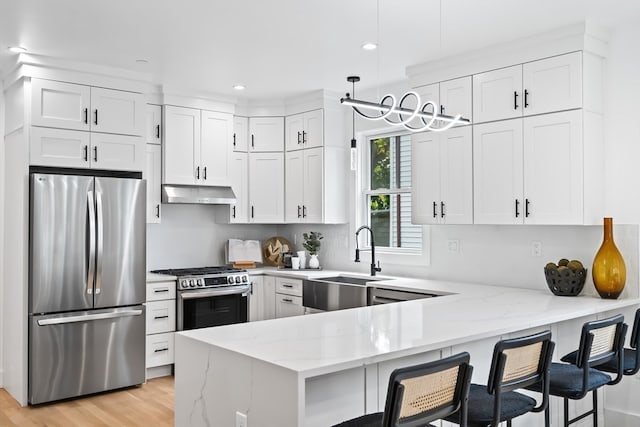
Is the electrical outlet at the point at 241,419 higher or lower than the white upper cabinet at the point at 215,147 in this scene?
lower

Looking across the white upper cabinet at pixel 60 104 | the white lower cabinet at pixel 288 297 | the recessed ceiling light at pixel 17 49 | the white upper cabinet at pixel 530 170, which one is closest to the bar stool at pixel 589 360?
the white upper cabinet at pixel 530 170

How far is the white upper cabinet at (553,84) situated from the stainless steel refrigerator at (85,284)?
307 centimetres

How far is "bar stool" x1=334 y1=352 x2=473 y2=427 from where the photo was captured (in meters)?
1.90

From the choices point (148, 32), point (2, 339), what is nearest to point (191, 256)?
point (2, 339)

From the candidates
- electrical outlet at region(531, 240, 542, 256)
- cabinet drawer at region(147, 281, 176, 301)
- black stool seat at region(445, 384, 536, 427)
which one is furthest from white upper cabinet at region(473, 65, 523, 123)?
cabinet drawer at region(147, 281, 176, 301)

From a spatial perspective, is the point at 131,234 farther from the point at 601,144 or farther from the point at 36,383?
the point at 601,144

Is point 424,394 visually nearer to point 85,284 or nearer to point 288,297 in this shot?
point 85,284

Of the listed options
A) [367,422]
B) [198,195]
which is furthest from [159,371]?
[367,422]

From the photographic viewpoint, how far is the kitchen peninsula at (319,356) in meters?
2.08

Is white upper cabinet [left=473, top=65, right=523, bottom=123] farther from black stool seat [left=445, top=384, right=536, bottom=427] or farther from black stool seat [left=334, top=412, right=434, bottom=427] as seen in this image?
black stool seat [left=334, top=412, right=434, bottom=427]

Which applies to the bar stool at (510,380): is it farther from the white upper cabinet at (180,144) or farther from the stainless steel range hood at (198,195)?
the white upper cabinet at (180,144)

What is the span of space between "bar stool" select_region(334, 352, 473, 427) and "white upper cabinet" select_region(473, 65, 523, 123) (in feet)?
7.94

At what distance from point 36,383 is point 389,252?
3080 mm

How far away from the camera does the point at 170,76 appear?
4961mm
